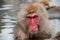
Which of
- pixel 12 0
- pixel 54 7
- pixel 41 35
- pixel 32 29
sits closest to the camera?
pixel 32 29

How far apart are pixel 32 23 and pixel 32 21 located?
36mm

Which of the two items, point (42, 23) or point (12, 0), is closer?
point (42, 23)

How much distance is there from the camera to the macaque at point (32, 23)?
5.73ft

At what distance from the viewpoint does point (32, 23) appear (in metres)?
1.73

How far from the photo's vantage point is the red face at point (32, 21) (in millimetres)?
1703

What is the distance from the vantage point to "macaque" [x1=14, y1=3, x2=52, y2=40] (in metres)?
1.75

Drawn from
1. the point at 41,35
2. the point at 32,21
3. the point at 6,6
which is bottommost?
the point at 41,35

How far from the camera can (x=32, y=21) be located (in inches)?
69.4

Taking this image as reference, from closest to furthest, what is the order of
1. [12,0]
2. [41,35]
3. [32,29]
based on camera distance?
[32,29] → [41,35] → [12,0]

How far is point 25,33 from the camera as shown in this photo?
1807 mm

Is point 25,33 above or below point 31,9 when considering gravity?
below

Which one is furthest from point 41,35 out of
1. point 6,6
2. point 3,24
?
point 6,6

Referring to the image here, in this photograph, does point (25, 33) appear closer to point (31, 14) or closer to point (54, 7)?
point (31, 14)

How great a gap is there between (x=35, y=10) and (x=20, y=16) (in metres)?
0.12
